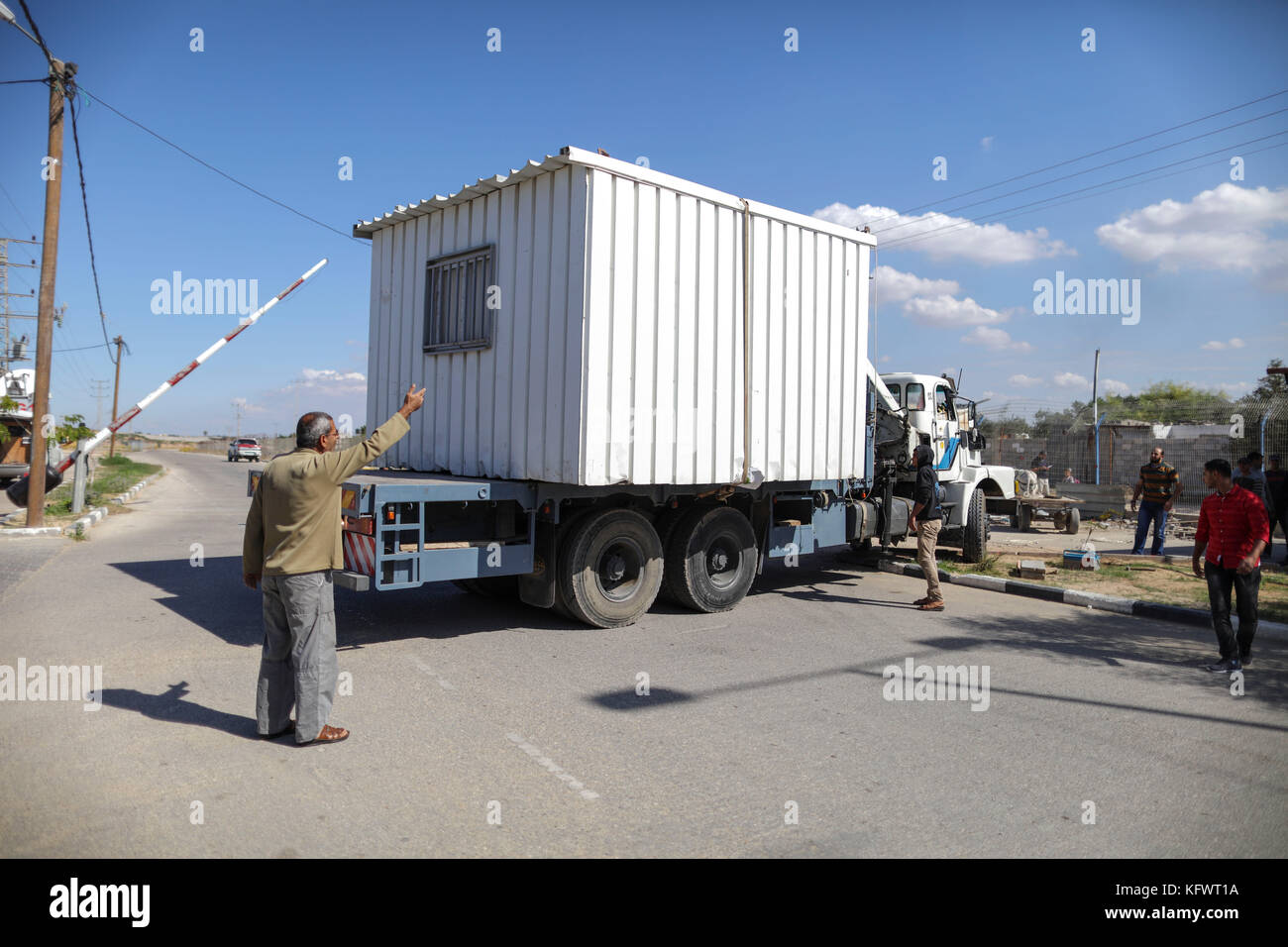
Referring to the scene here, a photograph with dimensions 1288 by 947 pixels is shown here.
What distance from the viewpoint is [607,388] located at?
A: 6.84 metres

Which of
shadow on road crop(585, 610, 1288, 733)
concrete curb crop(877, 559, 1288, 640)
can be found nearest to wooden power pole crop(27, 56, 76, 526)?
shadow on road crop(585, 610, 1288, 733)

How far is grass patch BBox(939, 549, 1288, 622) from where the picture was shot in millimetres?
8930

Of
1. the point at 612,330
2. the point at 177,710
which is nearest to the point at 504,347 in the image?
the point at 612,330

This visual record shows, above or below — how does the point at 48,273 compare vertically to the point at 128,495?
above

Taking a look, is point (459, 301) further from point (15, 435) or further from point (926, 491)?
point (15, 435)

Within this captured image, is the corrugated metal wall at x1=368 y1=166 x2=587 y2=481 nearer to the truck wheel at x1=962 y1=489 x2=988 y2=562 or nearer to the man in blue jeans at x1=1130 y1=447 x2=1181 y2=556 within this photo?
the truck wheel at x1=962 y1=489 x2=988 y2=562

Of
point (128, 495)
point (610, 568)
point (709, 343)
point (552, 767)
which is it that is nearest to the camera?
point (552, 767)

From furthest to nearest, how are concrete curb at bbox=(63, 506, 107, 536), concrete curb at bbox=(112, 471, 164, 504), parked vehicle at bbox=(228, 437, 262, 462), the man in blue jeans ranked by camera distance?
parked vehicle at bbox=(228, 437, 262, 462)
concrete curb at bbox=(112, 471, 164, 504)
concrete curb at bbox=(63, 506, 107, 536)
the man in blue jeans

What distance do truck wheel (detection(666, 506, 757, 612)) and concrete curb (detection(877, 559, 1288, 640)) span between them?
334cm

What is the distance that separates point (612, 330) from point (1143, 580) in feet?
25.1

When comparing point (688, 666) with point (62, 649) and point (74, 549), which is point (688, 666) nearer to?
point (62, 649)

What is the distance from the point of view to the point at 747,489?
824 cm
